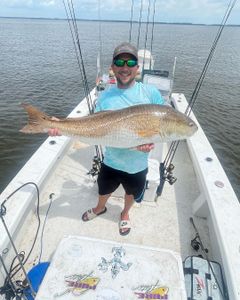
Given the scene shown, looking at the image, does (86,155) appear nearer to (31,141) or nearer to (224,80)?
(31,141)

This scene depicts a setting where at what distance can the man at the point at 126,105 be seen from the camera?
2.57m

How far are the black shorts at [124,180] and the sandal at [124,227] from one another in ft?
1.45

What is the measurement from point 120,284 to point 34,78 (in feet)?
54.7

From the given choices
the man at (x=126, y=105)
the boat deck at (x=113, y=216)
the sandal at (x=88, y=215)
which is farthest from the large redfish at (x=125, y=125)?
the boat deck at (x=113, y=216)

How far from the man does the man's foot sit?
0.86ft

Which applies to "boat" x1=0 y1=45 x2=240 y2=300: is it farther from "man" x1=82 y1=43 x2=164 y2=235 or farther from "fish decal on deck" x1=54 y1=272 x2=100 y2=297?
"man" x1=82 y1=43 x2=164 y2=235

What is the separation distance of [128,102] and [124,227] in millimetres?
1679

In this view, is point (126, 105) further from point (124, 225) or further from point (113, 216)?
point (113, 216)

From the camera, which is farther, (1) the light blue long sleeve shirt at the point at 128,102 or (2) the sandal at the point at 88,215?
(2) the sandal at the point at 88,215

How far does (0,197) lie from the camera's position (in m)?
3.09

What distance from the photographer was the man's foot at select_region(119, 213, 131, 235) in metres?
3.46

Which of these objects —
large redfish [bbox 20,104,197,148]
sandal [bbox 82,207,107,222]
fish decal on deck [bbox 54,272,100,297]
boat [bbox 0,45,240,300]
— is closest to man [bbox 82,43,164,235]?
large redfish [bbox 20,104,197,148]

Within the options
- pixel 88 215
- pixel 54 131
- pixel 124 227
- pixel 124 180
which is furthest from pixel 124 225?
pixel 54 131

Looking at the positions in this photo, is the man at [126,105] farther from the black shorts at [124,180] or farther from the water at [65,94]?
the water at [65,94]
